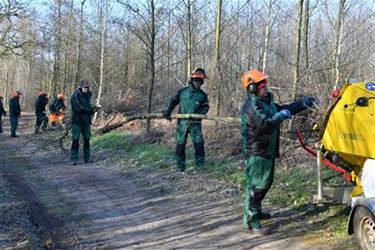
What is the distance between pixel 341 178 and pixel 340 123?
96.7 inches

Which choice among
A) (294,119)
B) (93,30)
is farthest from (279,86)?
(93,30)

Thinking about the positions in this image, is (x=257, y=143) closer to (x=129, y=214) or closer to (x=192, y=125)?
(x=129, y=214)

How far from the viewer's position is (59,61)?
1441 inches

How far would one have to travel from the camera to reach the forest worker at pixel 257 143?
6184 millimetres

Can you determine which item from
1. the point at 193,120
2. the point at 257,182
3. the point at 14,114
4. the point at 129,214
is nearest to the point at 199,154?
the point at 193,120

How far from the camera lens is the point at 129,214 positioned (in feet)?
24.1

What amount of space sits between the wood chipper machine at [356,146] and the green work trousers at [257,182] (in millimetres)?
793

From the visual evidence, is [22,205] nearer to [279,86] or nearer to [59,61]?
[279,86]

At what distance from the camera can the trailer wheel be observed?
4.90 meters

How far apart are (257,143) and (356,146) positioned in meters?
1.38

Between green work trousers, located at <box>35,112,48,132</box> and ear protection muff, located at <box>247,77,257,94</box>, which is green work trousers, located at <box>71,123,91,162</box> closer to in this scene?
ear protection muff, located at <box>247,77,257,94</box>

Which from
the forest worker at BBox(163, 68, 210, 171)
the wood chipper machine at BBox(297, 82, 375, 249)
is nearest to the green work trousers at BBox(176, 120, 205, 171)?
the forest worker at BBox(163, 68, 210, 171)

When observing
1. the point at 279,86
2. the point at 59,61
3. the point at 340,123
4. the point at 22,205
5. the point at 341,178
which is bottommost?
the point at 22,205

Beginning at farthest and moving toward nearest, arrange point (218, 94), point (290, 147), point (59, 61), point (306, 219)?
point (59, 61) < point (218, 94) < point (290, 147) < point (306, 219)
